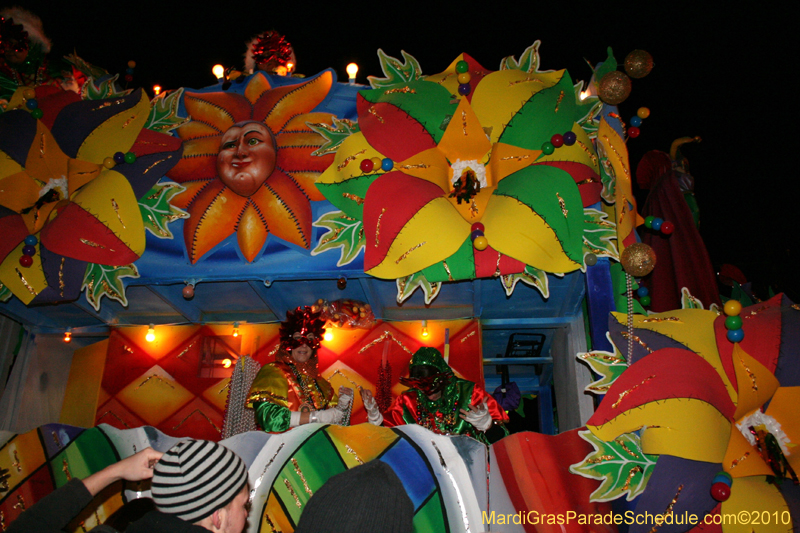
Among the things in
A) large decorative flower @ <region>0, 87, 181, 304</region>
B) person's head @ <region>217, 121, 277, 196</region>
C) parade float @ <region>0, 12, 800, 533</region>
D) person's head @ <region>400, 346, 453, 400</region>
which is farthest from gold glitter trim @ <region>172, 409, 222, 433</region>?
person's head @ <region>217, 121, 277, 196</region>

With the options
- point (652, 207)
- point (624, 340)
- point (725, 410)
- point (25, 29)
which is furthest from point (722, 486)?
point (25, 29)

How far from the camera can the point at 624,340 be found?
2.35m

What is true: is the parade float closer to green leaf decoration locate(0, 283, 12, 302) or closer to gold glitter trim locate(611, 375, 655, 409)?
gold glitter trim locate(611, 375, 655, 409)

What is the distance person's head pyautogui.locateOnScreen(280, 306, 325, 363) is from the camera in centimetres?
364

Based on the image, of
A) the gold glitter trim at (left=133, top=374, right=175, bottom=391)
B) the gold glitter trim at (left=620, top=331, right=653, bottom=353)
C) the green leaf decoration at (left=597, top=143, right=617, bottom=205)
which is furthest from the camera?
the gold glitter trim at (left=133, top=374, right=175, bottom=391)

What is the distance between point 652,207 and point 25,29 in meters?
4.56

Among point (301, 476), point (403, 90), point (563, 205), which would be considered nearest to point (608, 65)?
point (563, 205)

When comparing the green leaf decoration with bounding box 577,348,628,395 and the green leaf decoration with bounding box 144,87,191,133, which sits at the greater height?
the green leaf decoration with bounding box 144,87,191,133

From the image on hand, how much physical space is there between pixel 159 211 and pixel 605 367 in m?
2.72

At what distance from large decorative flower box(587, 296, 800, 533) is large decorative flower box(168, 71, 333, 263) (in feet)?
6.40

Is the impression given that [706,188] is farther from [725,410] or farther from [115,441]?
[115,441]

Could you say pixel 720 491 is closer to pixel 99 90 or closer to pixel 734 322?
pixel 734 322

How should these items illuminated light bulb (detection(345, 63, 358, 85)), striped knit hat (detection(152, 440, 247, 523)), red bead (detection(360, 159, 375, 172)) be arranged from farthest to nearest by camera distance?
illuminated light bulb (detection(345, 63, 358, 85))
red bead (detection(360, 159, 375, 172))
striped knit hat (detection(152, 440, 247, 523))

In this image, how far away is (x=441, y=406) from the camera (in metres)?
3.29
